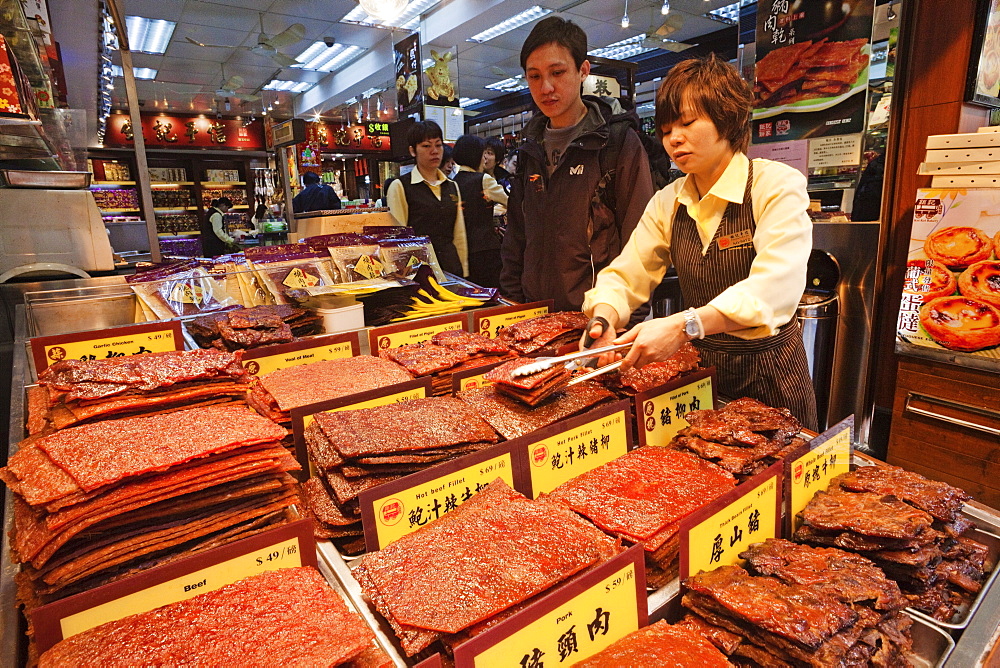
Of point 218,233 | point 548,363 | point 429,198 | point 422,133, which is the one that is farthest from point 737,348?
point 218,233

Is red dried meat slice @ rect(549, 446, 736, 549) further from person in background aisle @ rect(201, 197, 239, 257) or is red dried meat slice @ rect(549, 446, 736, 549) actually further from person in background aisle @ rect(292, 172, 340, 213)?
person in background aisle @ rect(201, 197, 239, 257)

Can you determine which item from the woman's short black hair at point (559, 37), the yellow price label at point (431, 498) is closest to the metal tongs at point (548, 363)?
the yellow price label at point (431, 498)

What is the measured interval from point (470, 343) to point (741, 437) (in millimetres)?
934

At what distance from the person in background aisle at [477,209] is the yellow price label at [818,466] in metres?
3.44

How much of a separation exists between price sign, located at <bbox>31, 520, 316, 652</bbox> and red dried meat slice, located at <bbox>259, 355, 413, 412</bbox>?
1.83 ft

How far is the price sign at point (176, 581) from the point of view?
2.60 feet

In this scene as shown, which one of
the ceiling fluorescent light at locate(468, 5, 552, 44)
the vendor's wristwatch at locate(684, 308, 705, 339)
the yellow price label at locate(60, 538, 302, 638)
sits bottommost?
the yellow price label at locate(60, 538, 302, 638)

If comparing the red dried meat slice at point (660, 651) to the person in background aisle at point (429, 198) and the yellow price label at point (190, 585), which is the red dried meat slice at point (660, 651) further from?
the person in background aisle at point (429, 198)

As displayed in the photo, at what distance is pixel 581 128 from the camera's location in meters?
2.56

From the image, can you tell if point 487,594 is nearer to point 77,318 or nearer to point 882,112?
point 77,318

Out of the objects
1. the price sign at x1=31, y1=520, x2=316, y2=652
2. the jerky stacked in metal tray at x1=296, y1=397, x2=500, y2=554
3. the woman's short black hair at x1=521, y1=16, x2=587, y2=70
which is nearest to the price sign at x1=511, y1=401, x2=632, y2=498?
the jerky stacked in metal tray at x1=296, y1=397, x2=500, y2=554

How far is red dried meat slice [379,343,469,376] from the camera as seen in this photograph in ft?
5.91

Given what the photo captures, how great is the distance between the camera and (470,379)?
1715mm

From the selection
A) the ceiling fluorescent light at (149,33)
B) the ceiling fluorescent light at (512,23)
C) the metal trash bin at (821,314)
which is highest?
the ceiling fluorescent light at (149,33)
